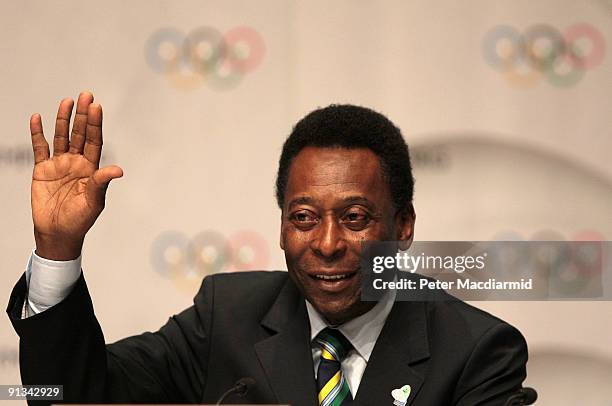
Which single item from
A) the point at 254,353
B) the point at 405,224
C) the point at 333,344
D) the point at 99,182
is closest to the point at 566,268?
the point at 405,224

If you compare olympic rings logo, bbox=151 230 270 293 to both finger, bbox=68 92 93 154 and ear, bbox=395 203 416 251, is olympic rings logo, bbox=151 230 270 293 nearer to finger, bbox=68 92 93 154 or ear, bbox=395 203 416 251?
ear, bbox=395 203 416 251

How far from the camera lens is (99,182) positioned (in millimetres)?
1801

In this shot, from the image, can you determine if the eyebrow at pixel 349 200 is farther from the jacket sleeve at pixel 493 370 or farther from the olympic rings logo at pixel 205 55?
the olympic rings logo at pixel 205 55

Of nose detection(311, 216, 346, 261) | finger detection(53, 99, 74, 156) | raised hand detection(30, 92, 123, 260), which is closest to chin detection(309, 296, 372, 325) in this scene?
nose detection(311, 216, 346, 261)

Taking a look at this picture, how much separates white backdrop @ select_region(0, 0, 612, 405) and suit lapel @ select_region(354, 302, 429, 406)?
0.99 m

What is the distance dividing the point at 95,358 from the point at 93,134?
0.44 meters

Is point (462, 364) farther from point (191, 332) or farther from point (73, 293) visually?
point (73, 293)

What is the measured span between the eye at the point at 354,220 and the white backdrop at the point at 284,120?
3.56 ft

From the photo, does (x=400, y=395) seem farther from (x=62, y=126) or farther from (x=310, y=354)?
(x=62, y=126)

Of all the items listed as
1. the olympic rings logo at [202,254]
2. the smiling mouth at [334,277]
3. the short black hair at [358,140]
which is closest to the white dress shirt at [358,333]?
the smiling mouth at [334,277]

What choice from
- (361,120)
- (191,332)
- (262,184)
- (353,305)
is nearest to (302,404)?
(353,305)

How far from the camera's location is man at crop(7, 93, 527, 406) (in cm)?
184

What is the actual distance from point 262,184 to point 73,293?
1315 mm

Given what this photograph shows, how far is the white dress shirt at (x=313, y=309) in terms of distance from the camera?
1.82 metres
